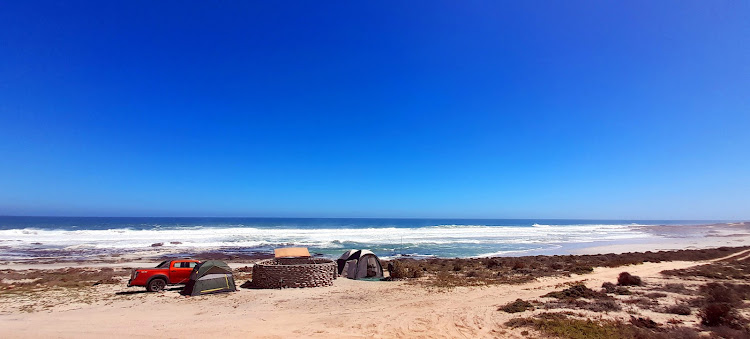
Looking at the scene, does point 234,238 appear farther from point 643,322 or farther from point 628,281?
point 643,322

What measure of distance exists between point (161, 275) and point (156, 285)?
1.45 feet

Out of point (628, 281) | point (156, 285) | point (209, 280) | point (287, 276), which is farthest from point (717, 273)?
point (156, 285)

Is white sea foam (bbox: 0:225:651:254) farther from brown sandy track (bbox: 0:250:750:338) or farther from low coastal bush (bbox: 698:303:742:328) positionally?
low coastal bush (bbox: 698:303:742:328)

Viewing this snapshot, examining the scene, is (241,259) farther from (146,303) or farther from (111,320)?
(111,320)

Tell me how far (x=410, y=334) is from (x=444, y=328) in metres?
1.12

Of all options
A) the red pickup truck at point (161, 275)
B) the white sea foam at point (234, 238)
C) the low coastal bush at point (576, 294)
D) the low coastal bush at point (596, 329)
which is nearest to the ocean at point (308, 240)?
the white sea foam at point (234, 238)

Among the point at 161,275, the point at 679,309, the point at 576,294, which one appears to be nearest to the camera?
the point at 679,309

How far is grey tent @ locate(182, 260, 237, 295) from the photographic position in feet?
48.6

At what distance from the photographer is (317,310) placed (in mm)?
12352

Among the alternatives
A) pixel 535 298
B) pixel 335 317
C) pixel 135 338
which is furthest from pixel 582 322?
pixel 135 338

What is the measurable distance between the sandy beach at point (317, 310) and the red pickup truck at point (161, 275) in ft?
1.64

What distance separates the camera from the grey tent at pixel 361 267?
20062 millimetres

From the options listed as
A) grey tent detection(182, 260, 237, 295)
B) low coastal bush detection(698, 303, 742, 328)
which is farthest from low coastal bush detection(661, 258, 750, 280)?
grey tent detection(182, 260, 237, 295)

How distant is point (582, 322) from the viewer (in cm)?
1003
